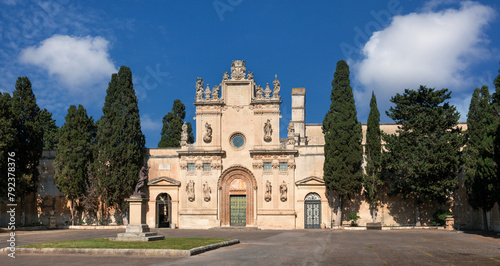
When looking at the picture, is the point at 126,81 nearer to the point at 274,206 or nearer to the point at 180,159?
the point at 180,159

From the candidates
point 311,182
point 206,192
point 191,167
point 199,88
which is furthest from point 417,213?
point 199,88

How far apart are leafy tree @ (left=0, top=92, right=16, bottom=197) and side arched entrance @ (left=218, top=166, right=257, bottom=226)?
54.2ft

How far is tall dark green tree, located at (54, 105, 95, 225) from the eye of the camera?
39469 millimetres

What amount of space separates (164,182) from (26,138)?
11588mm

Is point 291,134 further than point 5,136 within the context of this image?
Yes

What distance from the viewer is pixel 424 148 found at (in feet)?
118

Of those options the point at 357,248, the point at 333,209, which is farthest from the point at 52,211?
the point at 357,248

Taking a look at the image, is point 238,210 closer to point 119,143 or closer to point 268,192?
point 268,192

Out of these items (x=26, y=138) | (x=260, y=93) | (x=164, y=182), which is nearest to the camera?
(x=26, y=138)

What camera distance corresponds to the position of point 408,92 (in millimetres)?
37781

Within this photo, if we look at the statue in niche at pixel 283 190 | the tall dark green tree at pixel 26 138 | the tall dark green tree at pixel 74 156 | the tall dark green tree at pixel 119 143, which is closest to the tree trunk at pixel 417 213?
the statue in niche at pixel 283 190

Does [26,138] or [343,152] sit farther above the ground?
[26,138]

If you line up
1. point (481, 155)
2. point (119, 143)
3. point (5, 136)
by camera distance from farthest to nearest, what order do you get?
point (119, 143) < point (5, 136) < point (481, 155)

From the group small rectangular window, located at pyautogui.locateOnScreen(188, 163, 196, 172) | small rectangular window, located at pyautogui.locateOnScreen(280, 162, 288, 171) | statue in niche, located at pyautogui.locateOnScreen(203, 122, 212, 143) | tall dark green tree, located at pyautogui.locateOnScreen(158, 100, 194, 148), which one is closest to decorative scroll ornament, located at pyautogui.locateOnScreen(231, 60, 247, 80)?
statue in niche, located at pyautogui.locateOnScreen(203, 122, 212, 143)
